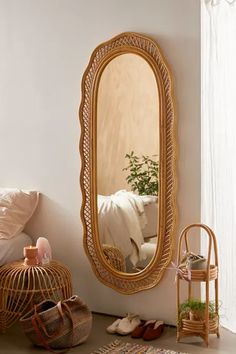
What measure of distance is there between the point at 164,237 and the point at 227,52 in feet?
3.98

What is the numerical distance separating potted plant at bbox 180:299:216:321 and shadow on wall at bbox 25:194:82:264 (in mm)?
963

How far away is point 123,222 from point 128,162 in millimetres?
397

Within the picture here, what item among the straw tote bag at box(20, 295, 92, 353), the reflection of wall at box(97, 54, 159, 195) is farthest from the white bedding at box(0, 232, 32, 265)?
the reflection of wall at box(97, 54, 159, 195)

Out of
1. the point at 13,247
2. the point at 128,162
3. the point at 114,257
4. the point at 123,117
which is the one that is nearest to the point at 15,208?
the point at 13,247

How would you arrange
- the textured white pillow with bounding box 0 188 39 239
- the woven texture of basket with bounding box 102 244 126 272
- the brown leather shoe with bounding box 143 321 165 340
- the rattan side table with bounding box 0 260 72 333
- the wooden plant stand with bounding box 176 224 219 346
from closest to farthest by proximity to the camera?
the wooden plant stand with bounding box 176 224 219 346, the brown leather shoe with bounding box 143 321 165 340, the rattan side table with bounding box 0 260 72 333, the woven texture of basket with bounding box 102 244 126 272, the textured white pillow with bounding box 0 188 39 239

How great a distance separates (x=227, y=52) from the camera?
12.6ft

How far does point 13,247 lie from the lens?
434 centimetres

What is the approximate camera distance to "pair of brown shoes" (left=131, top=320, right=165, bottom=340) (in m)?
3.89

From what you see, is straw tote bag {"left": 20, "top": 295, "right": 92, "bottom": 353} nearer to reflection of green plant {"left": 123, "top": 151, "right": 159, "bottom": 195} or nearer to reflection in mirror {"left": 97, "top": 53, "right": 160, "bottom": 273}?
reflection in mirror {"left": 97, "top": 53, "right": 160, "bottom": 273}

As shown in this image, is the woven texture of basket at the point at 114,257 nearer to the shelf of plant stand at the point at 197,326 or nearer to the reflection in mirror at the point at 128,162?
the reflection in mirror at the point at 128,162

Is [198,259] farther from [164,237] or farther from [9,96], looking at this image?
[9,96]

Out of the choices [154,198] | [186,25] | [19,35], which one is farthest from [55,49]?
[154,198]

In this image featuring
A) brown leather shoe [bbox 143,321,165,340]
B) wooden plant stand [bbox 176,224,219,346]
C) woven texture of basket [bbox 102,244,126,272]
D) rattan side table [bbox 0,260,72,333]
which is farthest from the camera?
woven texture of basket [bbox 102,244,126,272]

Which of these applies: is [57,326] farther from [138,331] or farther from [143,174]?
[143,174]
